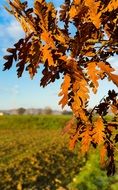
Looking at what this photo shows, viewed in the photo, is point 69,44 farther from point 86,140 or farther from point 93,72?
point 86,140

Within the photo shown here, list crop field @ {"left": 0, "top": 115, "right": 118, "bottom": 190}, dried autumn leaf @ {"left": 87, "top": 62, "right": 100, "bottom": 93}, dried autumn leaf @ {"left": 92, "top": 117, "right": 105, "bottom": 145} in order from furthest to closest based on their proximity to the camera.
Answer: crop field @ {"left": 0, "top": 115, "right": 118, "bottom": 190} < dried autumn leaf @ {"left": 92, "top": 117, "right": 105, "bottom": 145} < dried autumn leaf @ {"left": 87, "top": 62, "right": 100, "bottom": 93}

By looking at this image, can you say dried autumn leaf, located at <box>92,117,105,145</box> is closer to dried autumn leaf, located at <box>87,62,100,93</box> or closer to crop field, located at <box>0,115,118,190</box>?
dried autumn leaf, located at <box>87,62,100,93</box>

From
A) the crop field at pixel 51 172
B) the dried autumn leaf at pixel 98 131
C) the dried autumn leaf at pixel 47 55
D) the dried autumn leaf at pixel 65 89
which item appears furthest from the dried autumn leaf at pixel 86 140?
the crop field at pixel 51 172

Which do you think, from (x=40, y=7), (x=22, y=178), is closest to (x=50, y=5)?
(x=40, y=7)

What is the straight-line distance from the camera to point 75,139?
2146 millimetres

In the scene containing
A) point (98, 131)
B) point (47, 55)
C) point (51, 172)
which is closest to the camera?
point (47, 55)

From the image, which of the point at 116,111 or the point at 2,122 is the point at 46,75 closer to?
the point at 116,111

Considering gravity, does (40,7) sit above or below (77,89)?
above

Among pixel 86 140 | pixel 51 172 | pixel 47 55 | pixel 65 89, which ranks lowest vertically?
pixel 51 172

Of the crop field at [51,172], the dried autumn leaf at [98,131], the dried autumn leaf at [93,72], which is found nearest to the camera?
the dried autumn leaf at [93,72]

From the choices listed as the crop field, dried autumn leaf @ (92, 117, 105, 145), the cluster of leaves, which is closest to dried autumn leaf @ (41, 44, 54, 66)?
the cluster of leaves

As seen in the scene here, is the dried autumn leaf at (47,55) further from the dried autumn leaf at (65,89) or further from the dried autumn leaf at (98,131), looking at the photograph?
the dried autumn leaf at (98,131)

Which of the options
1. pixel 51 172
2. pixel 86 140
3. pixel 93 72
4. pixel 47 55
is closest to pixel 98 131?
pixel 86 140

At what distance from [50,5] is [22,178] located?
426 inches
